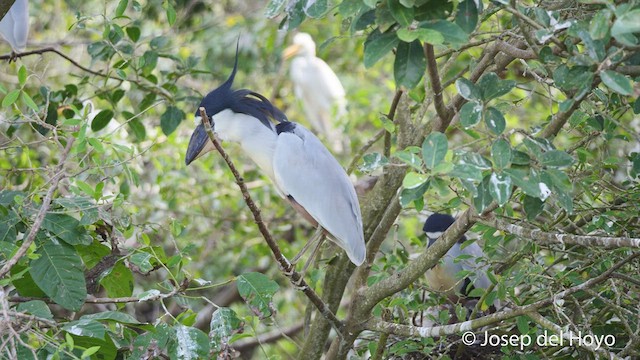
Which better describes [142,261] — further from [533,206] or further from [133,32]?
[133,32]

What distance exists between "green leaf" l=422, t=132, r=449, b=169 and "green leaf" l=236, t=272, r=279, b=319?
0.70 metres

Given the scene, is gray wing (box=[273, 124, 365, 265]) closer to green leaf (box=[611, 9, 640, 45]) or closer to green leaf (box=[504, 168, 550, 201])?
green leaf (box=[504, 168, 550, 201])

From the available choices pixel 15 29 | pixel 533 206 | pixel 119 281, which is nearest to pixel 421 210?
pixel 533 206

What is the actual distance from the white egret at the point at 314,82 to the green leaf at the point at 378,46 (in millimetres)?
6065

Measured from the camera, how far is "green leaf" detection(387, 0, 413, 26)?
62.0 inches

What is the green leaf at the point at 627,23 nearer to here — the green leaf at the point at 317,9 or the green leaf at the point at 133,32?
the green leaf at the point at 317,9

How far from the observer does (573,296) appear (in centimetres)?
227

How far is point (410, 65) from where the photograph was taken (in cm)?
167

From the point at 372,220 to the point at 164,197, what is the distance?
6.29ft

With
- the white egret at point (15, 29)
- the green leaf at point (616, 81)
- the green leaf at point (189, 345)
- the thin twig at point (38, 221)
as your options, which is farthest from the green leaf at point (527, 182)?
the white egret at point (15, 29)

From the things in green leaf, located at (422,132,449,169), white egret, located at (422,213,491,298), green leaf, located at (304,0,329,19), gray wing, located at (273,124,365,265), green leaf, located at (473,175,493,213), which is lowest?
white egret, located at (422,213,491,298)

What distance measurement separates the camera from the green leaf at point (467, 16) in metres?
1.66

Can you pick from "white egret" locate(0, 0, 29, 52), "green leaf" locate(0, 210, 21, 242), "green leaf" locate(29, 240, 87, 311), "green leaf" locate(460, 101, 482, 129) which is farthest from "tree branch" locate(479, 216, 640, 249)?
"white egret" locate(0, 0, 29, 52)

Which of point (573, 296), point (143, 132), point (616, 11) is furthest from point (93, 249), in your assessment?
point (616, 11)
